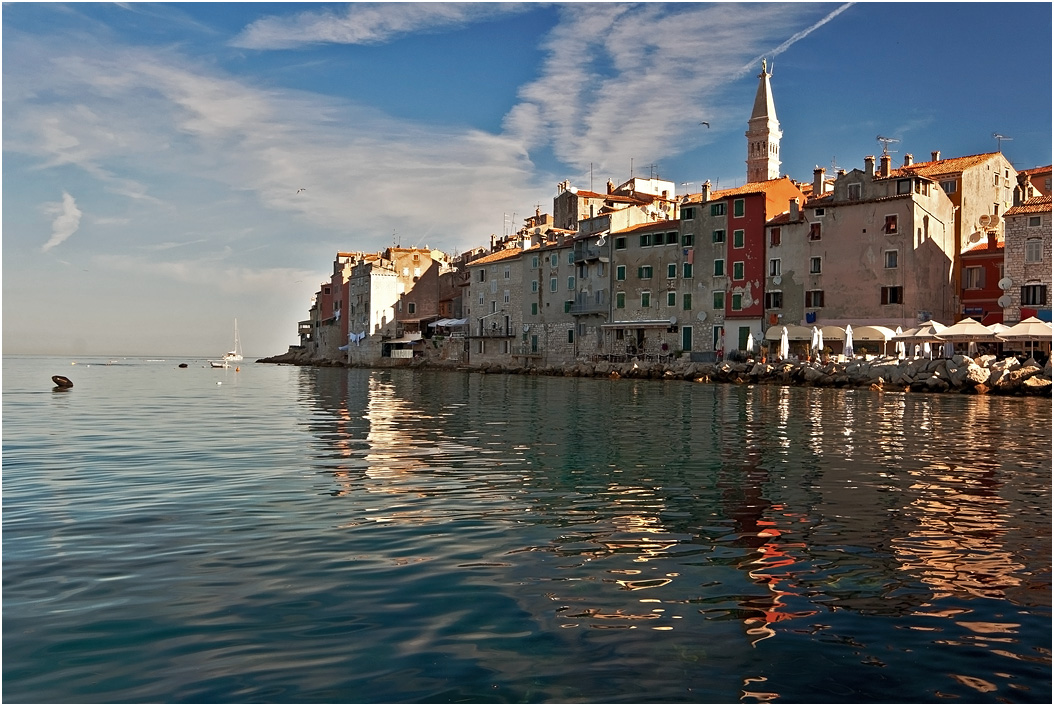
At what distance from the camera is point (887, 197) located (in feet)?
150

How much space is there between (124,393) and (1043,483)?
38480 millimetres

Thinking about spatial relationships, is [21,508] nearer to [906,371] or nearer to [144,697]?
[144,697]

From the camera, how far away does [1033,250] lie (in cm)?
4106

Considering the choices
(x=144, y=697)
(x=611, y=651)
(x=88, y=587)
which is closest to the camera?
(x=144, y=697)

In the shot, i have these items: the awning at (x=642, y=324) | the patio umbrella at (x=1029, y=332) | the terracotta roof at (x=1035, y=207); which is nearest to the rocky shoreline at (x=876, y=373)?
the patio umbrella at (x=1029, y=332)

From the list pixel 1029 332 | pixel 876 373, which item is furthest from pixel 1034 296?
pixel 876 373

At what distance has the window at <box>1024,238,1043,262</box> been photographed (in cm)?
4075

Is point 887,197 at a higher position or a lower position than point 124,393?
higher

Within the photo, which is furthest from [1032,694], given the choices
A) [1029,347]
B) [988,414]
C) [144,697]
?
[1029,347]

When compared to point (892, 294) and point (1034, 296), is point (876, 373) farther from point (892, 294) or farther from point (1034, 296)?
point (1034, 296)

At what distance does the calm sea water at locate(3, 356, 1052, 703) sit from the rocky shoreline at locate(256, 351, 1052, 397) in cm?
2108

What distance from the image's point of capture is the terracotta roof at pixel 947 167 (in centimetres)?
4728

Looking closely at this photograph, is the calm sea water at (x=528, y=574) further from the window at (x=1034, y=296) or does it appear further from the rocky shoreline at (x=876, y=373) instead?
the window at (x=1034, y=296)

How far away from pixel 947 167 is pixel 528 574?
162 feet
